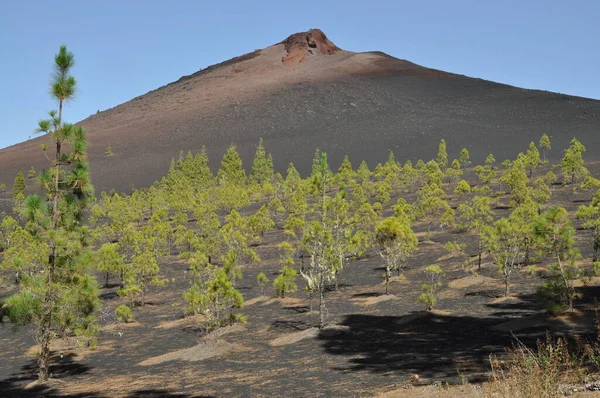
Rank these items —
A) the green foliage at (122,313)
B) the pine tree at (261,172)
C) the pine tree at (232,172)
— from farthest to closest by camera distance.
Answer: the pine tree at (261,172)
the pine tree at (232,172)
the green foliage at (122,313)

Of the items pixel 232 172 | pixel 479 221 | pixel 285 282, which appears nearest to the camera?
pixel 285 282

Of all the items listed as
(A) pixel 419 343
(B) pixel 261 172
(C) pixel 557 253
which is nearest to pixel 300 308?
(A) pixel 419 343

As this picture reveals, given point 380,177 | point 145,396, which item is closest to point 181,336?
point 145,396

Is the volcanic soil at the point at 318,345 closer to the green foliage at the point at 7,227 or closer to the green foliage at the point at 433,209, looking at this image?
the green foliage at the point at 433,209

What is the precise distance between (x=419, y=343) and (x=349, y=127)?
14565 cm

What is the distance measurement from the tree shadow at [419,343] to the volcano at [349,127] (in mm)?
101505

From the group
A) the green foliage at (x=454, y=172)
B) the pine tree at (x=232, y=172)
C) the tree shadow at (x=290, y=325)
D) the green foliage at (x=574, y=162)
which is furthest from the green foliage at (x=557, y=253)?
the pine tree at (x=232, y=172)

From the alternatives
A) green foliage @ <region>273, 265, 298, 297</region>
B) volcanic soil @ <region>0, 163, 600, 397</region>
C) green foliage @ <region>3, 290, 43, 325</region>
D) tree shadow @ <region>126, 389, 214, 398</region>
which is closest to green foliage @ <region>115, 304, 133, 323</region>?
volcanic soil @ <region>0, 163, 600, 397</region>

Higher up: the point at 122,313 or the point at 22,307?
the point at 22,307

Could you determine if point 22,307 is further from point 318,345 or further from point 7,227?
point 7,227

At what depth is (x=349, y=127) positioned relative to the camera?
164875mm

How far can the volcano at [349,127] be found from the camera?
13912 cm

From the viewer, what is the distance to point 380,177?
95500mm

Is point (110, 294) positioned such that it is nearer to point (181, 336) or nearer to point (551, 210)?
point (181, 336)
